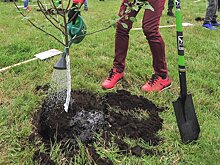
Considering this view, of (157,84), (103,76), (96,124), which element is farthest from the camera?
(103,76)

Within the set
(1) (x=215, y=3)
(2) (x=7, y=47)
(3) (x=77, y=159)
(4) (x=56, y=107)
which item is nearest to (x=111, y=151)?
(3) (x=77, y=159)

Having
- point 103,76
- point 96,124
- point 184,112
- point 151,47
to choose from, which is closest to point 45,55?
point 103,76

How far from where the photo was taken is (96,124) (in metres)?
2.31

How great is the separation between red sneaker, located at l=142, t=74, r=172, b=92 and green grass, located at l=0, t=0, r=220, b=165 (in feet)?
0.22

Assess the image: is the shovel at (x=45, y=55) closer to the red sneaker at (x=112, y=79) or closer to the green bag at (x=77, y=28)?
the red sneaker at (x=112, y=79)

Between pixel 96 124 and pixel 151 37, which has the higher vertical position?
pixel 151 37

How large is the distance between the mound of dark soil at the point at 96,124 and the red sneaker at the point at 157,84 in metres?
0.34

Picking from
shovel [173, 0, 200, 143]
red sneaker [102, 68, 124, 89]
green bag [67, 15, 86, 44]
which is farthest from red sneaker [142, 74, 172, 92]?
green bag [67, 15, 86, 44]

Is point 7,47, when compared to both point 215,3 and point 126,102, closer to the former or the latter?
point 126,102

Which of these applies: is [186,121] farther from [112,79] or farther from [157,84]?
[112,79]

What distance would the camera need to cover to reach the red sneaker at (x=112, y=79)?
120 inches

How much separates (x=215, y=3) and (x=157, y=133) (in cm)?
478

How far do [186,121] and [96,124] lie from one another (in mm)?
704

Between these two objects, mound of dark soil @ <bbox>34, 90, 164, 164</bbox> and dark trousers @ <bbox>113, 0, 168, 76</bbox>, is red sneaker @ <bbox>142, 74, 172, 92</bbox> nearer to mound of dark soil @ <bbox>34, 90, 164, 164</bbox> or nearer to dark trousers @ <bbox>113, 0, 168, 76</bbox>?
dark trousers @ <bbox>113, 0, 168, 76</bbox>
